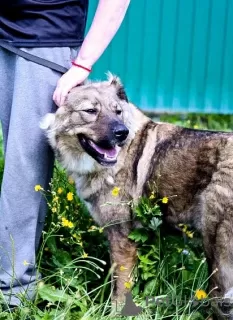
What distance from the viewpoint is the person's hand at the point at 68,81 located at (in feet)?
14.1

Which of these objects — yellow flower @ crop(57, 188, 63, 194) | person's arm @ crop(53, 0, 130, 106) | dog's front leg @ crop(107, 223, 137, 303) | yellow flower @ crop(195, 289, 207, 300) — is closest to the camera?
person's arm @ crop(53, 0, 130, 106)

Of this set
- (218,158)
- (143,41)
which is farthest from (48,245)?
(143,41)

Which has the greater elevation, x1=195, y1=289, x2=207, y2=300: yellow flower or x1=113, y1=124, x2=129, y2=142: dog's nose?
x1=113, y1=124, x2=129, y2=142: dog's nose

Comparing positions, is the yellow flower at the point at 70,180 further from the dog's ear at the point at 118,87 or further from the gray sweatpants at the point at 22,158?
the dog's ear at the point at 118,87

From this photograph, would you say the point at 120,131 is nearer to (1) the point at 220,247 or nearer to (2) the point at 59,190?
(2) the point at 59,190

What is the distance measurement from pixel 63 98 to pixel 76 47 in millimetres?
342

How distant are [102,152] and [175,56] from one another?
4484mm

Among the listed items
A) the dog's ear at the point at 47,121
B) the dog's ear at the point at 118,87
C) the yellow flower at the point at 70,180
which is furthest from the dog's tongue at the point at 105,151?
the yellow flower at the point at 70,180

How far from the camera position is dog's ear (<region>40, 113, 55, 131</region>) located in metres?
4.41

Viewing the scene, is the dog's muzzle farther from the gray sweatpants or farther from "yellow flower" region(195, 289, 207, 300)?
"yellow flower" region(195, 289, 207, 300)

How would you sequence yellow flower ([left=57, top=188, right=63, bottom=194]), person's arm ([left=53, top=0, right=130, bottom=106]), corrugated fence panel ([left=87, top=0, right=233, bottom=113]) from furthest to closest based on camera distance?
corrugated fence panel ([left=87, top=0, right=233, bottom=113]) → yellow flower ([left=57, top=188, right=63, bottom=194]) → person's arm ([left=53, top=0, right=130, bottom=106])

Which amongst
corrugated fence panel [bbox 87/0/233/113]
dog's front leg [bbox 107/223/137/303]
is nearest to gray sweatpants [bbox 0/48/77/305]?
dog's front leg [bbox 107/223/137/303]

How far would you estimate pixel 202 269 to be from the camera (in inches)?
183

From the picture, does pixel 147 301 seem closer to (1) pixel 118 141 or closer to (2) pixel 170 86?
(1) pixel 118 141
